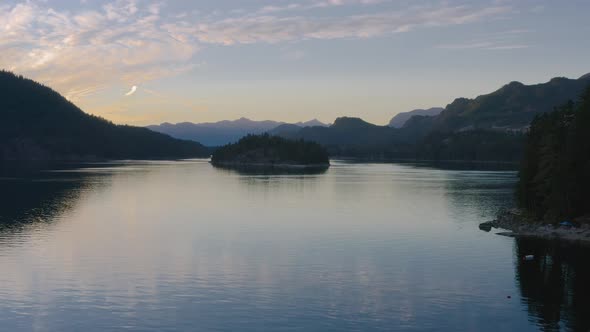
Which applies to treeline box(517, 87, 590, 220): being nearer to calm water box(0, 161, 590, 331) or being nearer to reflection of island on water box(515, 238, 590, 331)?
reflection of island on water box(515, 238, 590, 331)

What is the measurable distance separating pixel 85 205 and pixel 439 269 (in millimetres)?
95528

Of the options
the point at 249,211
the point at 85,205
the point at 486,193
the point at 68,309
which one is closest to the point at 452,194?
the point at 486,193

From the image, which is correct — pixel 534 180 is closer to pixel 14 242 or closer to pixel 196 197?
pixel 14 242

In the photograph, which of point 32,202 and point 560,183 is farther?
point 32,202

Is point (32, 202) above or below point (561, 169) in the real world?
below

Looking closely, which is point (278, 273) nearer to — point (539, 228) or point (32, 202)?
point (539, 228)

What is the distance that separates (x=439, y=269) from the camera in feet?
211

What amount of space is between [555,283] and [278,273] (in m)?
29.5

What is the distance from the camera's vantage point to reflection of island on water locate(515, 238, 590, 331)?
1855 inches

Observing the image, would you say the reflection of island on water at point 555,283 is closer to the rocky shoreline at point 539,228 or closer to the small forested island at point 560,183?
the rocky shoreline at point 539,228

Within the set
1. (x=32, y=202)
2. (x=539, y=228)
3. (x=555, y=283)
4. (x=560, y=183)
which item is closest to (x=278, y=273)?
(x=555, y=283)

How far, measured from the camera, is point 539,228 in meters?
88.2

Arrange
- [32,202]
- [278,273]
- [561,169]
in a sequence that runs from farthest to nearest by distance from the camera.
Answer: [32,202] → [561,169] → [278,273]

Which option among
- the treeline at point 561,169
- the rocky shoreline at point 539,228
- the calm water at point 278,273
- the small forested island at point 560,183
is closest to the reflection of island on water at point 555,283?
the calm water at point 278,273
